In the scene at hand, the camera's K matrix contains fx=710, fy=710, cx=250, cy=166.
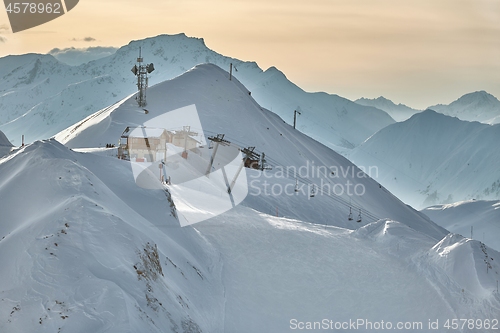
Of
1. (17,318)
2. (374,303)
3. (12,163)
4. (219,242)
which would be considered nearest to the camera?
(17,318)

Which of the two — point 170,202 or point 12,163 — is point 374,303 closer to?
point 170,202

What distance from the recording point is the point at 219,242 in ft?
118

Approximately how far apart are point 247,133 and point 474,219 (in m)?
83.2

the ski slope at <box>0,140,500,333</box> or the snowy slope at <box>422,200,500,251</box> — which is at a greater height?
the ski slope at <box>0,140,500,333</box>

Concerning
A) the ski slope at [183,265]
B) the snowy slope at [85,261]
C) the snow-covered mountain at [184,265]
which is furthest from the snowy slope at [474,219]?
the snowy slope at [85,261]

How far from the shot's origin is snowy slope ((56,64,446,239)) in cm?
8612

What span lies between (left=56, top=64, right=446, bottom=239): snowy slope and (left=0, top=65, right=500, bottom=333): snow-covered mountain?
1240 inches

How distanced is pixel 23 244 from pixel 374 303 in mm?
17071

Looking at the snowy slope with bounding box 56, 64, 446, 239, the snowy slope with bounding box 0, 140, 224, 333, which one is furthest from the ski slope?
the snowy slope with bounding box 56, 64, 446, 239

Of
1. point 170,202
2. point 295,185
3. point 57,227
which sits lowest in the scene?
point 295,185

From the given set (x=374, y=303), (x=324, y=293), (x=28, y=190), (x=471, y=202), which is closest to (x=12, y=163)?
(x=28, y=190)

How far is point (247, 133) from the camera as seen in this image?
97.8 m

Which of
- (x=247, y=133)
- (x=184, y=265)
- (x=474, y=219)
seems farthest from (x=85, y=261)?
(x=474, y=219)

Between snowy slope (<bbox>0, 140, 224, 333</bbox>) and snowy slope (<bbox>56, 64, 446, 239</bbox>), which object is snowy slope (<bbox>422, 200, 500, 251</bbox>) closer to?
snowy slope (<bbox>56, 64, 446, 239</bbox>)
